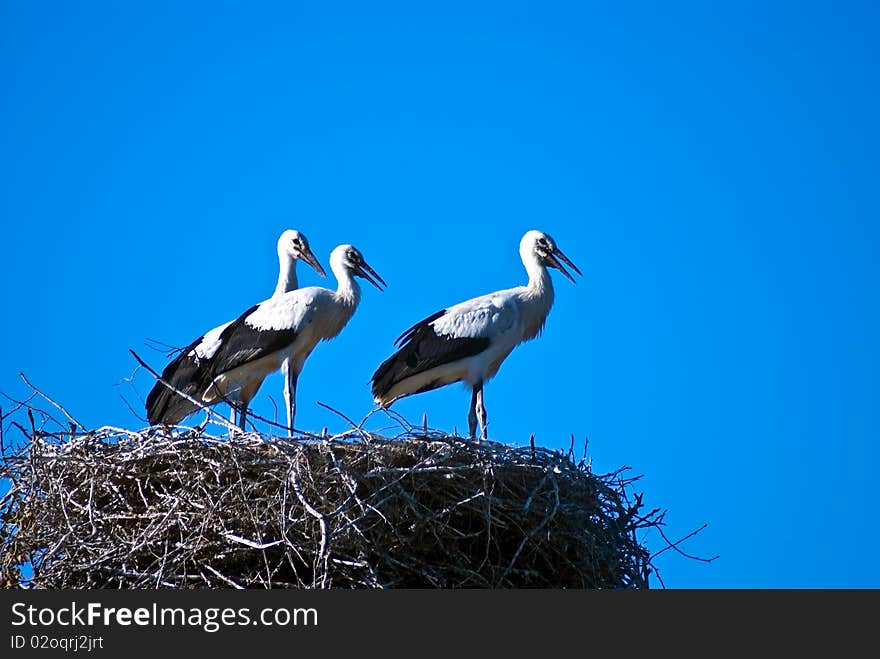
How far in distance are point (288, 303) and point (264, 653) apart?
15.4 feet

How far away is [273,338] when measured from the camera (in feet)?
35.3

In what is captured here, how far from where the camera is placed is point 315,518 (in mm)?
7488

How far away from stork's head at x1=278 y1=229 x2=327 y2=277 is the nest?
371 centimetres

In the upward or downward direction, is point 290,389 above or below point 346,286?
below

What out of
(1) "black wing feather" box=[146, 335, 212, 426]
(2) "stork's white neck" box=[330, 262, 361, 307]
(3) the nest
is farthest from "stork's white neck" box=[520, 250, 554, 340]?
(3) the nest

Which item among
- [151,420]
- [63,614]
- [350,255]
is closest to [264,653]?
[63,614]

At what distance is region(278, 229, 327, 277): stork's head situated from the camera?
11.7 meters

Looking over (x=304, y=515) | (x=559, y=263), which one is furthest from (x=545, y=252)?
(x=304, y=515)

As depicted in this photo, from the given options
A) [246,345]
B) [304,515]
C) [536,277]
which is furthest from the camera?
[536,277]

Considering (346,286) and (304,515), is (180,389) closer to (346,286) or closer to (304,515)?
(346,286)

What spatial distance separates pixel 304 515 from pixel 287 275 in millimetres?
4361

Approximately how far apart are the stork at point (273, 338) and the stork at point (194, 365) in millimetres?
38

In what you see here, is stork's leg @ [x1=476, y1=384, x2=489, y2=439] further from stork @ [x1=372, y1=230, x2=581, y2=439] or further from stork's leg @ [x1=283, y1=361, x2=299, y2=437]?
stork's leg @ [x1=283, y1=361, x2=299, y2=437]

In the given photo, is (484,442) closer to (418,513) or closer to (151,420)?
(418,513)
